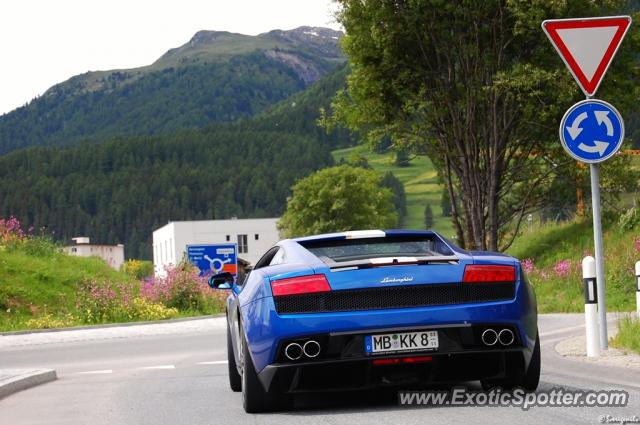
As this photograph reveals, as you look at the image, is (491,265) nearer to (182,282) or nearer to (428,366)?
(428,366)

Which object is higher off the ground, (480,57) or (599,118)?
(480,57)

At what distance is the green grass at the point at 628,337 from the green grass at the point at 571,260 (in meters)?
9.58

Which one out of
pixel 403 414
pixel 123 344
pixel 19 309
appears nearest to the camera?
pixel 403 414

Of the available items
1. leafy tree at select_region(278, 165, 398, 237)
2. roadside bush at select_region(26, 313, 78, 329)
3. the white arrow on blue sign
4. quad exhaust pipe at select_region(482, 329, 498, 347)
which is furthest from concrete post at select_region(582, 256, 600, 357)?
leafy tree at select_region(278, 165, 398, 237)

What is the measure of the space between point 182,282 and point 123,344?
12.3 m

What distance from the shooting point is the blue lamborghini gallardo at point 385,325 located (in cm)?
762

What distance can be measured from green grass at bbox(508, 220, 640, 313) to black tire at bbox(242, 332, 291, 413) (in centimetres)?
1562

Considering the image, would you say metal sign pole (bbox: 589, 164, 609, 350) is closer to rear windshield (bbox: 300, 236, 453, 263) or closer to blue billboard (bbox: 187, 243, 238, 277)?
rear windshield (bbox: 300, 236, 453, 263)

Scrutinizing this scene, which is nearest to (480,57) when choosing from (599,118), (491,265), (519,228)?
(519,228)

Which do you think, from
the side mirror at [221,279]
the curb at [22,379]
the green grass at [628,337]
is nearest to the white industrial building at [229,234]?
the curb at [22,379]

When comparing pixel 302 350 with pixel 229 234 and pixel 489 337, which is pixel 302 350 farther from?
pixel 229 234

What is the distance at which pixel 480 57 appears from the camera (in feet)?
112

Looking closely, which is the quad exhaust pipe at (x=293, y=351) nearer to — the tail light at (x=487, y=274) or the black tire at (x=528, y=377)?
the tail light at (x=487, y=274)

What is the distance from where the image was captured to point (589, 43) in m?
11.8
